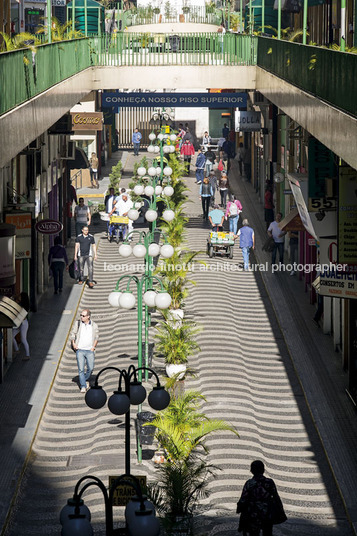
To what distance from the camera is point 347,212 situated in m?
16.1

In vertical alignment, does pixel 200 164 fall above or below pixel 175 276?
above

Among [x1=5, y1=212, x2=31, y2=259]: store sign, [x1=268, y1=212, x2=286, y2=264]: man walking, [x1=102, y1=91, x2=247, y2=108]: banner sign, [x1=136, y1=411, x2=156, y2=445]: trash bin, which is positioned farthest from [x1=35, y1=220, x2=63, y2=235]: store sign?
[x1=102, y1=91, x2=247, y2=108]: banner sign

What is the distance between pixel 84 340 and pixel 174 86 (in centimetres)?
1829

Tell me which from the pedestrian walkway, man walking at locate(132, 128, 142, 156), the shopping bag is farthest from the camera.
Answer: man walking at locate(132, 128, 142, 156)

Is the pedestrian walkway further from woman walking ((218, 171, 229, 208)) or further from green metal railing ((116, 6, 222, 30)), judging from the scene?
green metal railing ((116, 6, 222, 30))

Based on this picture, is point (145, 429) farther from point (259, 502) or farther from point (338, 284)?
point (259, 502)

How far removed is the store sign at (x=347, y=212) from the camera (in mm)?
16016

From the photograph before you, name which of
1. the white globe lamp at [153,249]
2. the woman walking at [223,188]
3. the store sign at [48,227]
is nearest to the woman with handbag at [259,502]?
the white globe lamp at [153,249]

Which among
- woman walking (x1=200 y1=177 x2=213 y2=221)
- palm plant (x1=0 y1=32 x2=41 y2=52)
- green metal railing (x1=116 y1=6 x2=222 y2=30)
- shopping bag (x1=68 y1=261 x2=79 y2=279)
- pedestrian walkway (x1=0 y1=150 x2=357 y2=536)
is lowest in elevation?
pedestrian walkway (x1=0 y1=150 x2=357 y2=536)

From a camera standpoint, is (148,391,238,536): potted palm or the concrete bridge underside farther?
the concrete bridge underside

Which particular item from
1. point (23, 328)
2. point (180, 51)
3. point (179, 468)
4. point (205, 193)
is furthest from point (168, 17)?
point (179, 468)

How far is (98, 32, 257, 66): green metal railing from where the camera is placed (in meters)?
36.1

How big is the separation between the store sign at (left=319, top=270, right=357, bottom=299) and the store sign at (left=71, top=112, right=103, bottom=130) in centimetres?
1836

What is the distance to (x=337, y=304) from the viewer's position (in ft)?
77.4
